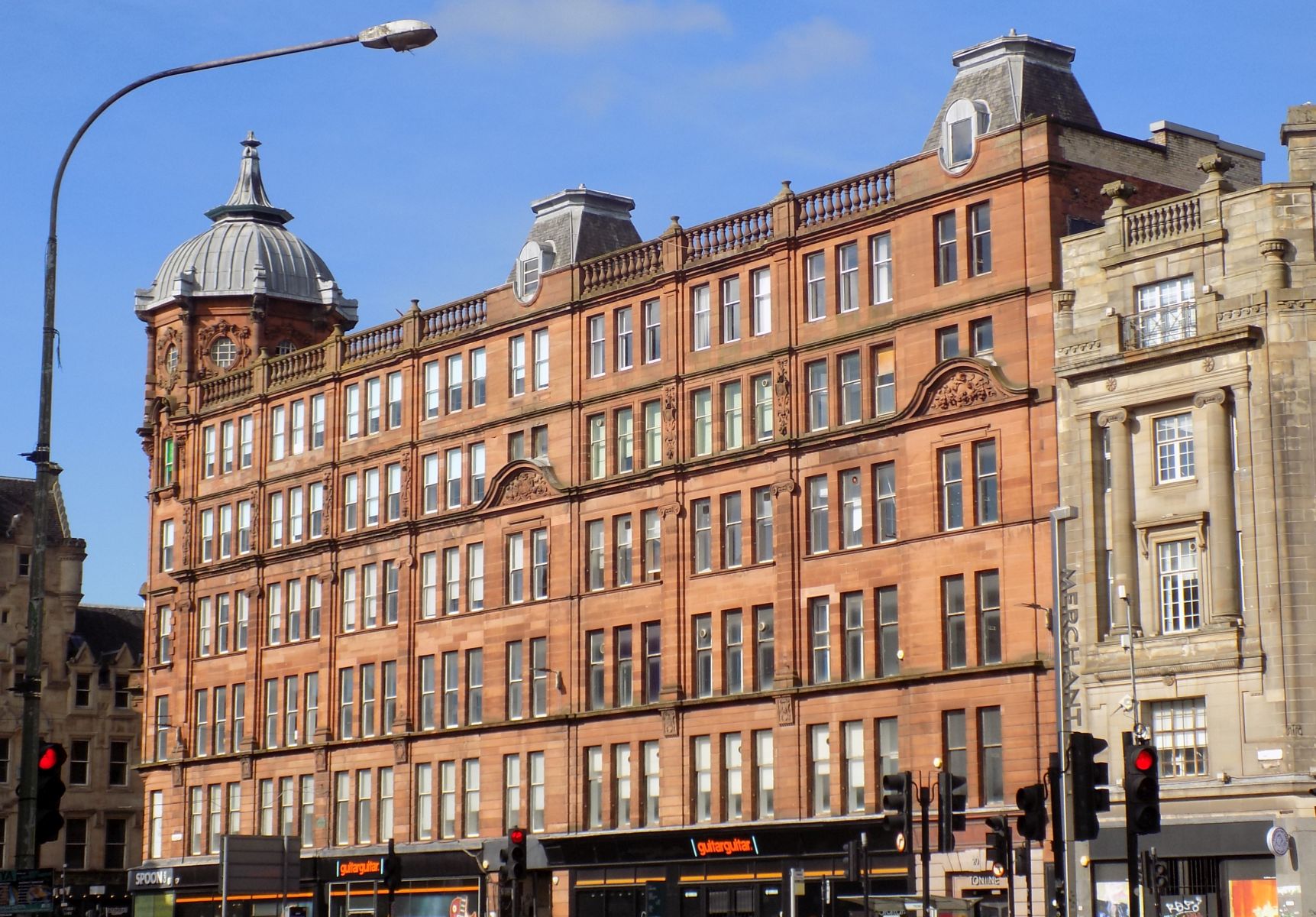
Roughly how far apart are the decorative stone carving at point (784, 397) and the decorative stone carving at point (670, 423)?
4397mm

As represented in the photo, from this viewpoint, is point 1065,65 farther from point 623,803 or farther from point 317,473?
point 317,473

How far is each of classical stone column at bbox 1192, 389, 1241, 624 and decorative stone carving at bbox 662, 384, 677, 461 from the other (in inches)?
751

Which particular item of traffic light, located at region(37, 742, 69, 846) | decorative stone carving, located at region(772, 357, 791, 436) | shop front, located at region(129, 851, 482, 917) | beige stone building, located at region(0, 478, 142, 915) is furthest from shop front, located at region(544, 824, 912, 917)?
beige stone building, located at region(0, 478, 142, 915)

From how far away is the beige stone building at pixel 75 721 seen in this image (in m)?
109

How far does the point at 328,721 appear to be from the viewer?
8025cm

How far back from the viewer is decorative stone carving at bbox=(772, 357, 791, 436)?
6456cm

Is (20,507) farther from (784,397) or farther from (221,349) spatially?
(784,397)

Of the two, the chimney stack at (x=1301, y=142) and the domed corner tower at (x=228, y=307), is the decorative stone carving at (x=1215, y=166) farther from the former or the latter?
the domed corner tower at (x=228, y=307)

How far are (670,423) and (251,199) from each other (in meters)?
34.7

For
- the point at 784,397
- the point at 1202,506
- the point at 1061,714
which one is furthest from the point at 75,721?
the point at 1061,714

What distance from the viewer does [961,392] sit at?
5959cm

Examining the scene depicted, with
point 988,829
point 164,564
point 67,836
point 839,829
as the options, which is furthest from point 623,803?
point 67,836

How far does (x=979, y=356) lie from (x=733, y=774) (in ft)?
49.4

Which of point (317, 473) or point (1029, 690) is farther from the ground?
point (317, 473)
